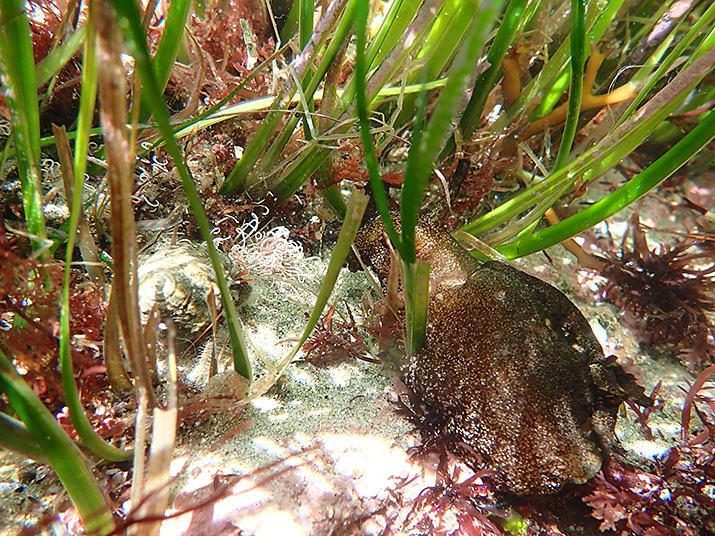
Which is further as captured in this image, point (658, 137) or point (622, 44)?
point (658, 137)

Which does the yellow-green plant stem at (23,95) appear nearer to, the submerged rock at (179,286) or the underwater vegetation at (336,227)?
the underwater vegetation at (336,227)

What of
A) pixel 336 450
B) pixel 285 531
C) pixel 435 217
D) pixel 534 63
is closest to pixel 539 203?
pixel 435 217

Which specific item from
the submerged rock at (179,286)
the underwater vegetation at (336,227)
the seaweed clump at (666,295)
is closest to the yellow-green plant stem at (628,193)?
the underwater vegetation at (336,227)

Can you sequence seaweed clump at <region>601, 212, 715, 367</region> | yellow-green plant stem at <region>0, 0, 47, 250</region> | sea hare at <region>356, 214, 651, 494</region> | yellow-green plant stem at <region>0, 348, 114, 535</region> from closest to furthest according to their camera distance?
yellow-green plant stem at <region>0, 348, 114, 535</region>
yellow-green plant stem at <region>0, 0, 47, 250</region>
sea hare at <region>356, 214, 651, 494</region>
seaweed clump at <region>601, 212, 715, 367</region>

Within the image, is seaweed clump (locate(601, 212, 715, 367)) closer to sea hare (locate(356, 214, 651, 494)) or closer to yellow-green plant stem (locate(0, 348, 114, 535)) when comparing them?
sea hare (locate(356, 214, 651, 494))

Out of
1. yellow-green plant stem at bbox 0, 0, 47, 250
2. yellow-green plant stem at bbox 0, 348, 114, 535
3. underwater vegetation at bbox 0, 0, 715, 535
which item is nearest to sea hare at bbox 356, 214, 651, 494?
underwater vegetation at bbox 0, 0, 715, 535

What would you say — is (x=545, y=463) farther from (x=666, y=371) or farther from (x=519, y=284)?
(x=666, y=371)
